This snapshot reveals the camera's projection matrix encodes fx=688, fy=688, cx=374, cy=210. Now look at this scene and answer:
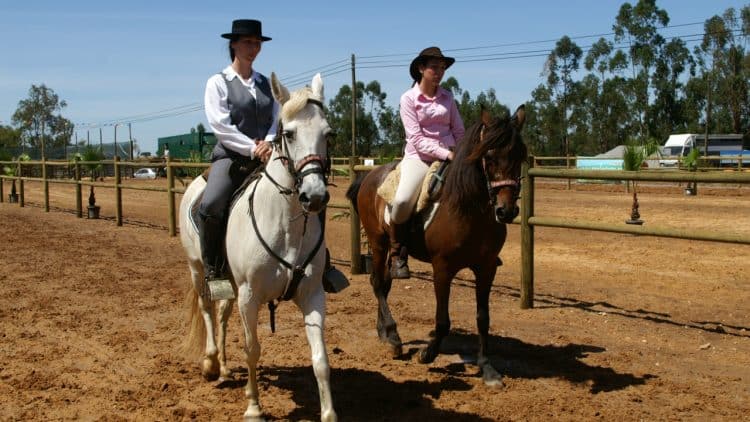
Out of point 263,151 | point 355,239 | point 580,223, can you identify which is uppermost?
point 263,151

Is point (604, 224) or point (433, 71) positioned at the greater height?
point (433, 71)

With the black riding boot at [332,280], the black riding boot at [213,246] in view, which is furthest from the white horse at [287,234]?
the black riding boot at [332,280]

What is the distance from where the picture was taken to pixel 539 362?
5391 mm

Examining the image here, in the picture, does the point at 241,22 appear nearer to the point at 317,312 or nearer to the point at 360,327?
the point at 317,312

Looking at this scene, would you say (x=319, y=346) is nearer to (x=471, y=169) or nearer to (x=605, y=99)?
(x=471, y=169)

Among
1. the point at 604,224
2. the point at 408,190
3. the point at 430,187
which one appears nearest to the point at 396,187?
the point at 408,190

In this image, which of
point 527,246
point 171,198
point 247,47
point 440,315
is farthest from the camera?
point 171,198

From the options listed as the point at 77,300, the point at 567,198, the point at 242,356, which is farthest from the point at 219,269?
the point at 567,198

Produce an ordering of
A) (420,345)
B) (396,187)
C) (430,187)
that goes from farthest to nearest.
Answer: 1. (420,345)
2. (396,187)
3. (430,187)

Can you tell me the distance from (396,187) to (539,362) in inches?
70.9

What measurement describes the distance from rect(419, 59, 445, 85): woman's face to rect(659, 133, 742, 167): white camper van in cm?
4181

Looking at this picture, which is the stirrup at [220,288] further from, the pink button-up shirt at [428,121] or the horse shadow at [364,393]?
the pink button-up shirt at [428,121]

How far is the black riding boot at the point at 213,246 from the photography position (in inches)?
170

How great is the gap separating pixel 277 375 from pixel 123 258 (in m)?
6.73
